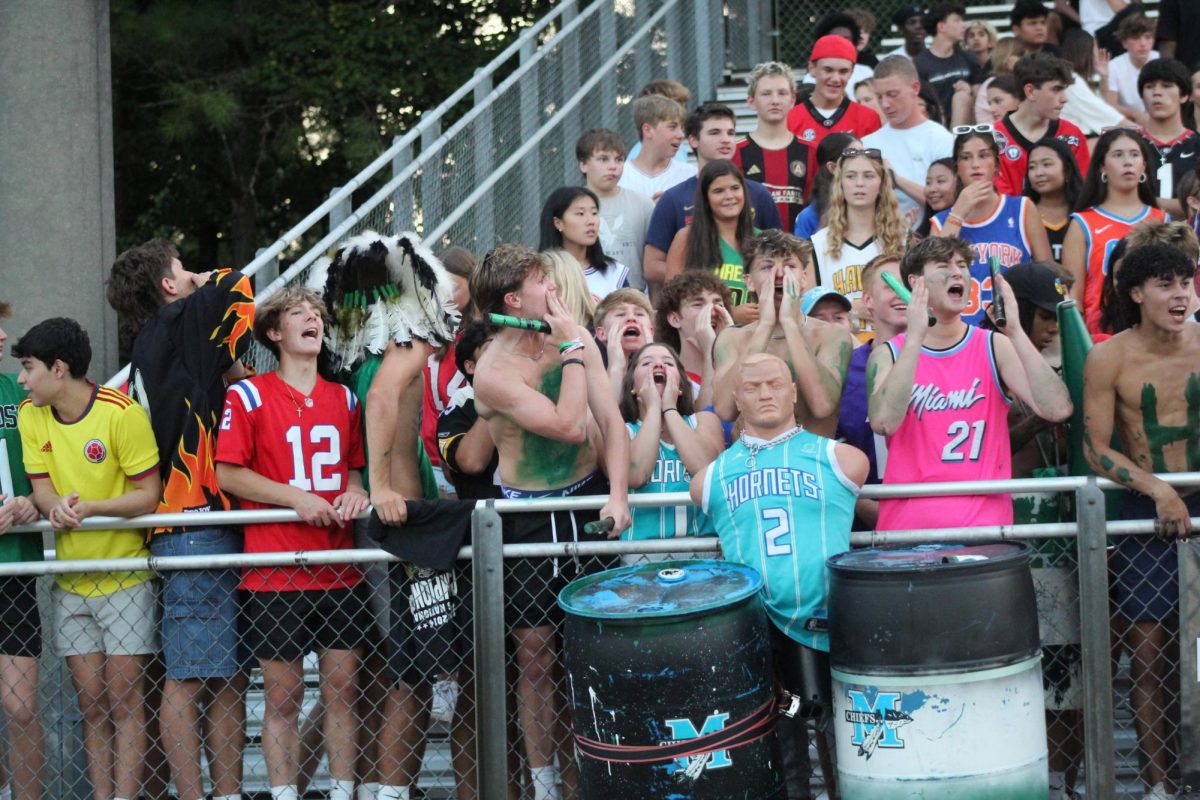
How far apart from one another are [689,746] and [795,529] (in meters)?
0.85

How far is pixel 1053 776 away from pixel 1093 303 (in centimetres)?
293

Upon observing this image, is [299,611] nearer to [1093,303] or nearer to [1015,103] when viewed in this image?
[1093,303]

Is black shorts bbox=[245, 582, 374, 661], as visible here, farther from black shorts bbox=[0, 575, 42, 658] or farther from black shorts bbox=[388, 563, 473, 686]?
black shorts bbox=[0, 575, 42, 658]

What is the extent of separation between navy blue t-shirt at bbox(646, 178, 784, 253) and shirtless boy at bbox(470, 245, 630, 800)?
2690 mm

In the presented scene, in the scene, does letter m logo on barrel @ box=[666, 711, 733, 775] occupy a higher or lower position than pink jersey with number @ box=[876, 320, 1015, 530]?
lower

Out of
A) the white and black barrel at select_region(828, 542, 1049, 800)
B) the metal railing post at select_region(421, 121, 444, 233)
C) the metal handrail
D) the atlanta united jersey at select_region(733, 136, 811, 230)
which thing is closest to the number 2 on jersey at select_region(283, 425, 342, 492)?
the metal handrail

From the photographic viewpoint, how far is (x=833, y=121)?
33.9ft

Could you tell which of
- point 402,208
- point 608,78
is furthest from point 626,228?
point 608,78

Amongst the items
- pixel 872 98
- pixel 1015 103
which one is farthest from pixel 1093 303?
pixel 872 98

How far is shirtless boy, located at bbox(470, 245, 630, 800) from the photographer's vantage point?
223 inches

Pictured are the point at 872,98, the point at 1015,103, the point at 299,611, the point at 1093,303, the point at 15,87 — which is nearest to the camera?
the point at 299,611

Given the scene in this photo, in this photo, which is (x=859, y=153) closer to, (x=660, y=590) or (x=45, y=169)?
(x=660, y=590)

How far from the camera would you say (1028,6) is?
12203 mm

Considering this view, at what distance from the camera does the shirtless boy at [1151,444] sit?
18.0ft
